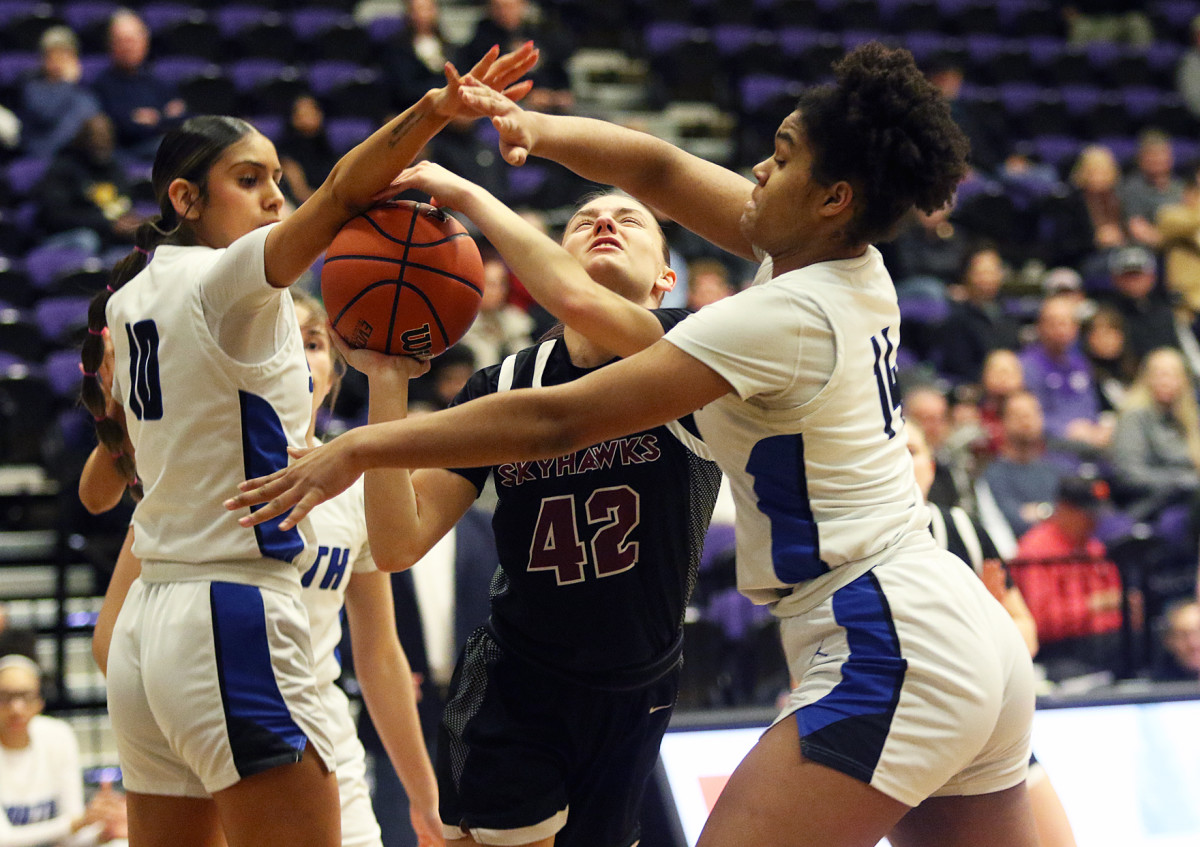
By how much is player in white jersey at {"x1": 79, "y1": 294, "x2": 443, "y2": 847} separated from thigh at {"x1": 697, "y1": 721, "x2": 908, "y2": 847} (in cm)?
122

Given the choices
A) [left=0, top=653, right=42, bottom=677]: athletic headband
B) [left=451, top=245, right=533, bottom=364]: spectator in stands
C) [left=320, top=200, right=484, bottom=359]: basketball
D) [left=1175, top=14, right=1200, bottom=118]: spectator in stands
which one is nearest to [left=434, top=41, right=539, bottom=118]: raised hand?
[left=320, top=200, right=484, bottom=359]: basketball

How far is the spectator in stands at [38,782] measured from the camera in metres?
4.38

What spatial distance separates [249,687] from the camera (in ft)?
7.74

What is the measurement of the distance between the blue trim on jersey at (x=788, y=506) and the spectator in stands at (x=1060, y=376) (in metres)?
6.43

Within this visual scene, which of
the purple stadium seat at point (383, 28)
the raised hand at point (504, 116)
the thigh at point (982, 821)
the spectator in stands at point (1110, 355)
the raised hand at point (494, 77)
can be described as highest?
the purple stadium seat at point (383, 28)

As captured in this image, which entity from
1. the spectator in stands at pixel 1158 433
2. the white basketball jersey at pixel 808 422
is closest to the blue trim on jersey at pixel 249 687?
the white basketball jersey at pixel 808 422

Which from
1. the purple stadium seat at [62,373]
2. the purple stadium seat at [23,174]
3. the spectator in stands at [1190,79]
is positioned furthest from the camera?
the spectator in stands at [1190,79]

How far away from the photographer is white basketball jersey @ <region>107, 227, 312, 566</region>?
239 centimetres

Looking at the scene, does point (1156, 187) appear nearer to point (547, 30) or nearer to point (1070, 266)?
point (1070, 266)

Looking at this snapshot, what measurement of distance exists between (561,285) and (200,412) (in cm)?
78

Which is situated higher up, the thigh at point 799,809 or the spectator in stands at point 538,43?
the spectator in stands at point 538,43

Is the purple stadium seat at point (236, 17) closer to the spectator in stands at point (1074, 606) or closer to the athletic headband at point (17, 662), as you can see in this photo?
the athletic headband at point (17, 662)

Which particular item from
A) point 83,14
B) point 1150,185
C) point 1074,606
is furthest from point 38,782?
point 1150,185

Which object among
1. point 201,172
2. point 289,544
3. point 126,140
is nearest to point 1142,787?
point 289,544
